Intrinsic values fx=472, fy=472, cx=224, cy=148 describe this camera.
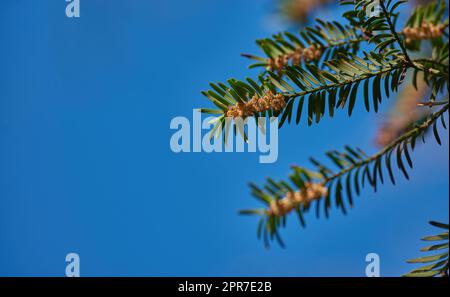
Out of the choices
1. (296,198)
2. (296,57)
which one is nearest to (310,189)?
(296,198)

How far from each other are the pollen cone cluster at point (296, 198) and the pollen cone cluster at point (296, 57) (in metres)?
0.43

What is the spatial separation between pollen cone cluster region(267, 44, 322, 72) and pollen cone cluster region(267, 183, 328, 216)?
43 centimetres

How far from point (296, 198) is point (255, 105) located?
0.27 meters

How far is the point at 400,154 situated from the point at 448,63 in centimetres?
22

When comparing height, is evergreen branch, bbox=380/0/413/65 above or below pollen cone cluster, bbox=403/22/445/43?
below

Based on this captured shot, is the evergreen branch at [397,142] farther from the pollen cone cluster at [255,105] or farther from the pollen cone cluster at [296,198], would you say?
the pollen cone cluster at [255,105]

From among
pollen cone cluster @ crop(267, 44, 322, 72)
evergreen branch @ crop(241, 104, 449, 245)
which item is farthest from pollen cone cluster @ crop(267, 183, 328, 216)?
pollen cone cluster @ crop(267, 44, 322, 72)

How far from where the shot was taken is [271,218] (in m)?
0.65

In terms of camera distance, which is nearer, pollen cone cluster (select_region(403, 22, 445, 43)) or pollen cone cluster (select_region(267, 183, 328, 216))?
pollen cone cluster (select_region(267, 183, 328, 216))

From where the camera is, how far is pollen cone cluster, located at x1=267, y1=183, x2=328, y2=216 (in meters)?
0.65

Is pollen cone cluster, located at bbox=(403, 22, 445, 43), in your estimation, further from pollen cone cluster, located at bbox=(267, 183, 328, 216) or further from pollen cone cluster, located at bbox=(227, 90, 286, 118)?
pollen cone cluster, located at bbox=(267, 183, 328, 216)

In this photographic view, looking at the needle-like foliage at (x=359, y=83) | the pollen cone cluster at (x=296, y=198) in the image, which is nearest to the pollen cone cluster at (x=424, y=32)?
the needle-like foliage at (x=359, y=83)
